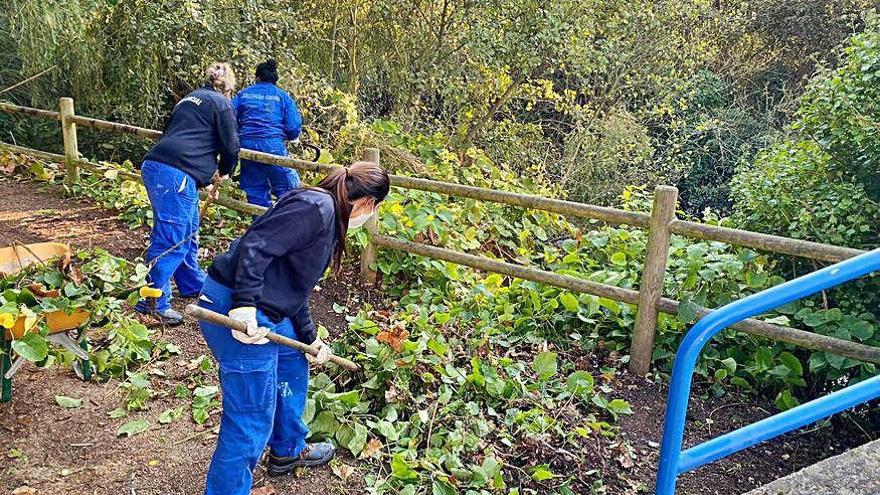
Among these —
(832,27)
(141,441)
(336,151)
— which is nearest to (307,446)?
(141,441)

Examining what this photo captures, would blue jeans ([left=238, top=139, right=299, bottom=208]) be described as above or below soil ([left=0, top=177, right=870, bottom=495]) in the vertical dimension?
above

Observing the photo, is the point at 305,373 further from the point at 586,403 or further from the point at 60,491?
the point at 586,403

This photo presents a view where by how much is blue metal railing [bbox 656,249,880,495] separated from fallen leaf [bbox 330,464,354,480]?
66.3 inches

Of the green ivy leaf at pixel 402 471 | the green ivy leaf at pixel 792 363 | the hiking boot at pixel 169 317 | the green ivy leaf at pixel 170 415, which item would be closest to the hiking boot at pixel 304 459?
the green ivy leaf at pixel 402 471

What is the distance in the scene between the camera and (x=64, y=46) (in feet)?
26.0

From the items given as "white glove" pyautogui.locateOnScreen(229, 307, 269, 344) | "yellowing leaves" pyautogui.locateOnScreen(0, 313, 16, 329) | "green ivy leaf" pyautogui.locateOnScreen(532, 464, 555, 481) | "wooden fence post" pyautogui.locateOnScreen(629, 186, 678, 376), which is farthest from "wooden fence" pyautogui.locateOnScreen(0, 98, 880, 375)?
"yellowing leaves" pyautogui.locateOnScreen(0, 313, 16, 329)

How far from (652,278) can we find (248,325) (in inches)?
96.8

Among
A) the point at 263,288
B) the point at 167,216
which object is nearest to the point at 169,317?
→ the point at 167,216

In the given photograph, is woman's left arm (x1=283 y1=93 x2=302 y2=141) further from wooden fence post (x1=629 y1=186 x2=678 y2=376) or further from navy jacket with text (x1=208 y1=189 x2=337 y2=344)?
navy jacket with text (x1=208 y1=189 x2=337 y2=344)

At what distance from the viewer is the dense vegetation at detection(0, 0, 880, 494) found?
3613 mm

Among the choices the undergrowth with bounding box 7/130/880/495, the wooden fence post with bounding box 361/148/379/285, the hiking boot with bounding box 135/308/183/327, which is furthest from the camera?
the wooden fence post with bounding box 361/148/379/285

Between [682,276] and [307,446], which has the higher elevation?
[682,276]

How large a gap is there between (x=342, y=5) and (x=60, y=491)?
23.4 feet

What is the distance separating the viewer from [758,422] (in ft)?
5.57
